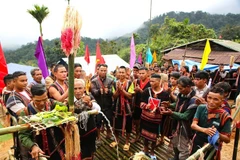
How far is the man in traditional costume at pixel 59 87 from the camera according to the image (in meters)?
3.12

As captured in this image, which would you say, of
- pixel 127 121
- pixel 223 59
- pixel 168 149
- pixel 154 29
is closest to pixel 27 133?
pixel 127 121

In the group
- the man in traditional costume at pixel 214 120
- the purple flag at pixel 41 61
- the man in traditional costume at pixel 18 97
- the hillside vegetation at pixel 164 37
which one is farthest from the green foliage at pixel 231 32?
the man in traditional costume at pixel 18 97

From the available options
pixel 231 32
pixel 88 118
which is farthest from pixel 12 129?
pixel 231 32

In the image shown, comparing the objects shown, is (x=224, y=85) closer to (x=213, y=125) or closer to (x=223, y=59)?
(x=213, y=125)

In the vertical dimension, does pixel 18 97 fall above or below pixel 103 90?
above

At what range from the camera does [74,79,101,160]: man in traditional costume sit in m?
3.09

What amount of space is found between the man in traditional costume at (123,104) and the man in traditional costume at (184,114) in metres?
1.18

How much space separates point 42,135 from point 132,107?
265cm

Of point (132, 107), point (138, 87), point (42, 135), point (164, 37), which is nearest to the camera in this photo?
Result: point (42, 135)

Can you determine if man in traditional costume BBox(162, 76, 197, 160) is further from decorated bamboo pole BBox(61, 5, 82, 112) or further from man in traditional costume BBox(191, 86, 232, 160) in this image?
decorated bamboo pole BBox(61, 5, 82, 112)

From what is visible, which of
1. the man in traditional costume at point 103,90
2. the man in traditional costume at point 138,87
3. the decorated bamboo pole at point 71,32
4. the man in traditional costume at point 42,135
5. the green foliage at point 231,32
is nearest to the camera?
the decorated bamboo pole at point 71,32

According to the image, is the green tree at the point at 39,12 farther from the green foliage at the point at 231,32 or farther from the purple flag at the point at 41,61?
the green foliage at the point at 231,32

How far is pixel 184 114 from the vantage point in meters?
3.38

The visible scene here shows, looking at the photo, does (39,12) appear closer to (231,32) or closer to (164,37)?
(164,37)
